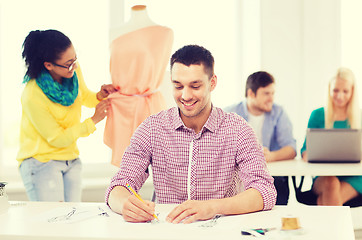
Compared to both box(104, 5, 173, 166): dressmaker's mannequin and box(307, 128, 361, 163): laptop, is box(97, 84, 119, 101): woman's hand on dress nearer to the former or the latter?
box(104, 5, 173, 166): dressmaker's mannequin

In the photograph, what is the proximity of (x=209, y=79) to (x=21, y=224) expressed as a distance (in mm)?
906

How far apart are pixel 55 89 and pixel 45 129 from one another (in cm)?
22

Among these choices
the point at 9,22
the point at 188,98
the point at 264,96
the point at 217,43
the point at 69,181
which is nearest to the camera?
the point at 188,98

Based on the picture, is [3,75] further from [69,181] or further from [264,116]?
[264,116]

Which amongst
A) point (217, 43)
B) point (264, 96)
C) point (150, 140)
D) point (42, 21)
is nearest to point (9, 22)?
point (42, 21)

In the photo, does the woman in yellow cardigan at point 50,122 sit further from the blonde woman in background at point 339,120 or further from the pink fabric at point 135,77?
the blonde woman in background at point 339,120

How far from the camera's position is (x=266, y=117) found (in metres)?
3.47

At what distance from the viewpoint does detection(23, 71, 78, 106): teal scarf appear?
2.71m

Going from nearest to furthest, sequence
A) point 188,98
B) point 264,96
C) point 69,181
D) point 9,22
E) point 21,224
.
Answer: point 21,224 < point 188,98 < point 69,181 < point 264,96 < point 9,22

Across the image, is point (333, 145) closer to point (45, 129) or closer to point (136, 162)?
point (136, 162)

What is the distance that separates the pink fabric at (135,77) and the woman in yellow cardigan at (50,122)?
19 centimetres

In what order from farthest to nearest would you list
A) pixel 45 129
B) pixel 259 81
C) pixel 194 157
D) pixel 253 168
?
pixel 259 81 < pixel 45 129 < pixel 194 157 < pixel 253 168

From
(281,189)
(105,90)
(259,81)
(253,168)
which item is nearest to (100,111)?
(105,90)

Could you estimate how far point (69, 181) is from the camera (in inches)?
110
